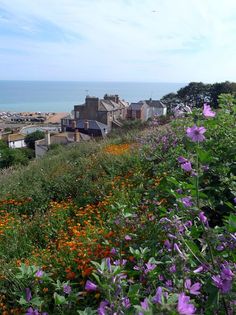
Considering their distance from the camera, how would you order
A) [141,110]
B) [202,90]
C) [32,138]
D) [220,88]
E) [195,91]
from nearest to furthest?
[220,88], [202,90], [195,91], [32,138], [141,110]

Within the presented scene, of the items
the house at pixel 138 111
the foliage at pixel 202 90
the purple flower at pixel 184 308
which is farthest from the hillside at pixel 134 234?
the house at pixel 138 111

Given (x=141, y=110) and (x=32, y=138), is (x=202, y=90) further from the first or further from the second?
(x=32, y=138)

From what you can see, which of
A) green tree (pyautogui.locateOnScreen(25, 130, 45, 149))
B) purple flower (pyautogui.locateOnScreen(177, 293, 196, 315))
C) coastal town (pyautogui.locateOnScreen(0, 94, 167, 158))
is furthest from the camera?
green tree (pyautogui.locateOnScreen(25, 130, 45, 149))

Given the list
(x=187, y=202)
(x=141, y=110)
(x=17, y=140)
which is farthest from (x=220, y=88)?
(x=187, y=202)

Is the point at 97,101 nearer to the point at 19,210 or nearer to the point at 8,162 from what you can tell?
the point at 8,162

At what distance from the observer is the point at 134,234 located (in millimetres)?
2533

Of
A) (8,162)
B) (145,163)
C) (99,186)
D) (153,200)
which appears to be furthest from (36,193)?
(8,162)

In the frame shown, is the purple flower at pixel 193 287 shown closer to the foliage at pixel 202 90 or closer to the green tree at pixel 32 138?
the foliage at pixel 202 90

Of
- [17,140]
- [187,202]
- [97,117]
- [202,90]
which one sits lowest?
[17,140]

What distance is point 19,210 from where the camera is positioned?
18.6ft

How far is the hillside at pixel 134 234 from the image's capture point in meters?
1.47

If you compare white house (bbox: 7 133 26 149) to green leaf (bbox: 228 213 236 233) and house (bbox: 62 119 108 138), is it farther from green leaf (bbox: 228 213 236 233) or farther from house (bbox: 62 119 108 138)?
green leaf (bbox: 228 213 236 233)

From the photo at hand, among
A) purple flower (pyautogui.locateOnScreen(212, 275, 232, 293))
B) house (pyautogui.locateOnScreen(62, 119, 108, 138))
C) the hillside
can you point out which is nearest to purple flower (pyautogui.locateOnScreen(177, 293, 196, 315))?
the hillside

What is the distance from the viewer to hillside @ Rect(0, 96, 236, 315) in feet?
4.82
